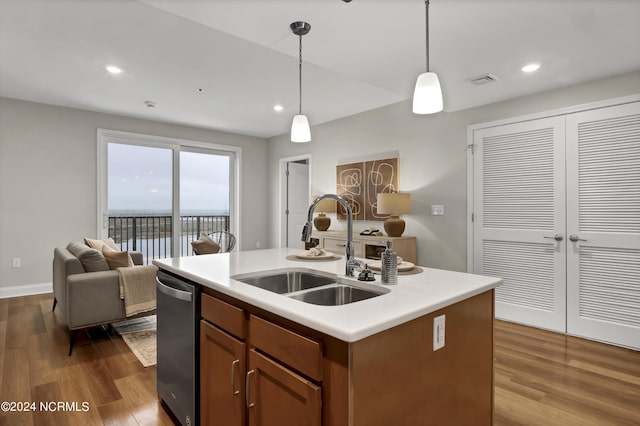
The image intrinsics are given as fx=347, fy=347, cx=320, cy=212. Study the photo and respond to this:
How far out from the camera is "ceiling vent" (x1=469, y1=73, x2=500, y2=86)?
3.10 meters

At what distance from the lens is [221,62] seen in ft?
11.0

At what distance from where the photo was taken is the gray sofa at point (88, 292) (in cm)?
279

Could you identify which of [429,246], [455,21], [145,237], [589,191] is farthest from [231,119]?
[589,191]

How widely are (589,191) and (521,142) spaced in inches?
30.5

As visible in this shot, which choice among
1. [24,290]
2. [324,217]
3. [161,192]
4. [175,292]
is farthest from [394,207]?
[24,290]

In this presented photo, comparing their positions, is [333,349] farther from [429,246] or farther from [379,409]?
[429,246]

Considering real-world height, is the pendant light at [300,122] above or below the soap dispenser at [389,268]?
above

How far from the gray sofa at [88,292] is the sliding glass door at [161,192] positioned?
2.47 metres

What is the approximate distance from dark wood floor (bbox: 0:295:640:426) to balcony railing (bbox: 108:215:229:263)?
2.35 meters

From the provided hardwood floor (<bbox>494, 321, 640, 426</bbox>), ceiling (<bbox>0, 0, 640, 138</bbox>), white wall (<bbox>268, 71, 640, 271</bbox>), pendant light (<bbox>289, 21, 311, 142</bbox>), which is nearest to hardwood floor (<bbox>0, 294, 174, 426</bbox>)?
pendant light (<bbox>289, 21, 311, 142</bbox>)

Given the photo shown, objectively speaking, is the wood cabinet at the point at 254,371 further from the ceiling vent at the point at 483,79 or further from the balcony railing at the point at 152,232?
the balcony railing at the point at 152,232

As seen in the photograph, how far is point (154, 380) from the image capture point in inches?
94.0

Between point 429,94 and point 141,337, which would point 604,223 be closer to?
point 429,94

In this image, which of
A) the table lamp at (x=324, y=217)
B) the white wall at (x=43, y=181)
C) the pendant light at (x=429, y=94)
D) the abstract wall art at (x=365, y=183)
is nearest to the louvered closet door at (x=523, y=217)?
the abstract wall art at (x=365, y=183)
